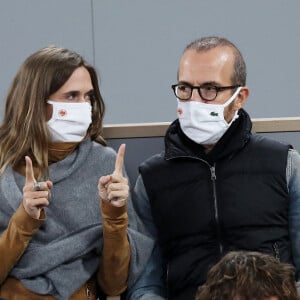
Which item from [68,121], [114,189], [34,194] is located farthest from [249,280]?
[68,121]

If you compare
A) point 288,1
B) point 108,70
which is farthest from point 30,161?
point 288,1

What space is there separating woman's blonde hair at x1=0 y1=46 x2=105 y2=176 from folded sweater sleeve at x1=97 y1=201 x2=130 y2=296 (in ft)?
0.94

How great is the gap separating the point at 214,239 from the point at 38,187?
554 mm

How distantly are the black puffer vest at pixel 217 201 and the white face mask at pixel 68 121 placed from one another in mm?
250

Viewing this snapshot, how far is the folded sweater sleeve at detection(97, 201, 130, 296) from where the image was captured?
2.46 meters

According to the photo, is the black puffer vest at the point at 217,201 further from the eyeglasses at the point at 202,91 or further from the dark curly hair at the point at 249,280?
the dark curly hair at the point at 249,280

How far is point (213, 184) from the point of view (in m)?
2.58

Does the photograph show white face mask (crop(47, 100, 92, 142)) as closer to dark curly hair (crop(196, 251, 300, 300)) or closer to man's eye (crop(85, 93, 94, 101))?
man's eye (crop(85, 93, 94, 101))

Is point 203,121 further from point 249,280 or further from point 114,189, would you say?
point 249,280

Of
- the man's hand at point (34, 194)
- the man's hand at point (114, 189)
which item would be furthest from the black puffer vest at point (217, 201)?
the man's hand at point (34, 194)

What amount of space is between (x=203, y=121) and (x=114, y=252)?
48 centimetres

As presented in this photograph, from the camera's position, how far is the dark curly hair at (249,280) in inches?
72.7

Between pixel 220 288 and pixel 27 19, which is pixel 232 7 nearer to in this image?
pixel 27 19

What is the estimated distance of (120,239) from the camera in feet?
8.19
